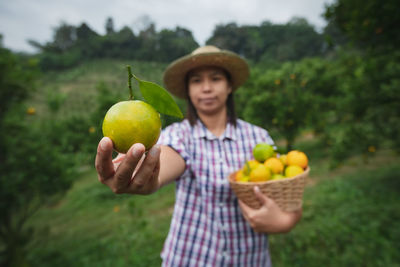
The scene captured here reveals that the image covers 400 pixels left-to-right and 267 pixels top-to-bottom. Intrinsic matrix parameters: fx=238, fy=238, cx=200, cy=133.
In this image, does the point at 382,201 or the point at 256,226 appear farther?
the point at 382,201

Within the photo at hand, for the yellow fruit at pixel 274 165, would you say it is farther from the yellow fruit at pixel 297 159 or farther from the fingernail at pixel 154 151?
the fingernail at pixel 154 151

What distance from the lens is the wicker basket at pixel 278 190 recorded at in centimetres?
140

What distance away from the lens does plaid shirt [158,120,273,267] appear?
157 cm

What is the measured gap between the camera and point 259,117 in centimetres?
747

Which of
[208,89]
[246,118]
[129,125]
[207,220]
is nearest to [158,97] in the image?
[129,125]

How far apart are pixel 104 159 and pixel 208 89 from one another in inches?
39.6

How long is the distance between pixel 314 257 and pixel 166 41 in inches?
148

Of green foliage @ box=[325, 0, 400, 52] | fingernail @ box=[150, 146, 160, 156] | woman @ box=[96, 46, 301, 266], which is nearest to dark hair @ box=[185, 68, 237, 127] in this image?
woman @ box=[96, 46, 301, 266]

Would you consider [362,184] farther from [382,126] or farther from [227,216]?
[227,216]

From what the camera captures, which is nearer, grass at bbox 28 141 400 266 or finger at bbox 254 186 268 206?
finger at bbox 254 186 268 206

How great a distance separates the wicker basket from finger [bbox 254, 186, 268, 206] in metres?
0.02

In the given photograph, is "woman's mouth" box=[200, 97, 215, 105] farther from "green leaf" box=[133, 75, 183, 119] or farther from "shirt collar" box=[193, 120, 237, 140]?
"green leaf" box=[133, 75, 183, 119]

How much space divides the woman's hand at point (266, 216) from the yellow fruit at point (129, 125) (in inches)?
32.0

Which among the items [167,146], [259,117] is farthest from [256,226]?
[259,117]
